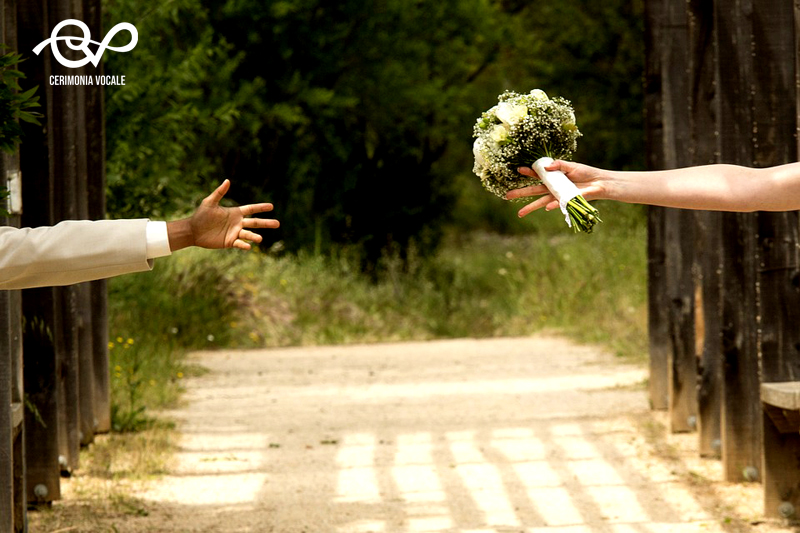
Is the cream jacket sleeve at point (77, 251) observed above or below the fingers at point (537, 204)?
below

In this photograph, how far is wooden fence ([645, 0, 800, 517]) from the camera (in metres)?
5.64

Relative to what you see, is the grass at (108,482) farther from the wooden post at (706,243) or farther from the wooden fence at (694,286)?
the wooden post at (706,243)

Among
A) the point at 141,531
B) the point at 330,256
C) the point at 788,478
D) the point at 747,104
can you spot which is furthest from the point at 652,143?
the point at 330,256

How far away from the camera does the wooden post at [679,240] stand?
7695 millimetres

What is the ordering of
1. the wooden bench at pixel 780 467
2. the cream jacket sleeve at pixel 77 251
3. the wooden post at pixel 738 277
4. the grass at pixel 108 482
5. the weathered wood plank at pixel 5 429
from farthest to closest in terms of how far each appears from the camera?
the wooden post at pixel 738 277 → the grass at pixel 108 482 → the wooden bench at pixel 780 467 → the weathered wood plank at pixel 5 429 → the cream jacket sleeve at pixel 77 251

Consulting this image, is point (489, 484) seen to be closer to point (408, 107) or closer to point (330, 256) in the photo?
point (330, 256)

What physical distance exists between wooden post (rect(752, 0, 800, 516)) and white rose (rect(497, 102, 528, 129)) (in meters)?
2.42

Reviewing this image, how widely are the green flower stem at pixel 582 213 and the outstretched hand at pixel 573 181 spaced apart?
27mm

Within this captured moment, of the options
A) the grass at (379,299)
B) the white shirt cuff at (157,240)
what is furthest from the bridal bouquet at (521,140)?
the grass at (379,299)

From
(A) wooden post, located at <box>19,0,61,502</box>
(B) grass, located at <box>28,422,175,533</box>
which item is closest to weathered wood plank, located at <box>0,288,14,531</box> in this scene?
(B) grass, located at <box>28,422,175,533</box>

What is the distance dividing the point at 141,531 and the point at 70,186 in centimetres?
215

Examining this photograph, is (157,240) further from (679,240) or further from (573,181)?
(679,240)

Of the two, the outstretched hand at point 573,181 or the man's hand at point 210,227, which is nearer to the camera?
the man's hand at point 210,227

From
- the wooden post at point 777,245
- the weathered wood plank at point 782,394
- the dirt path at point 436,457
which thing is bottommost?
the dirt path at point 436,457
